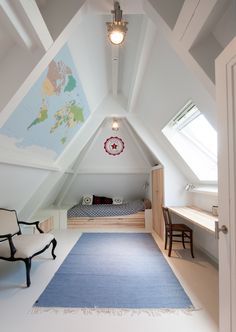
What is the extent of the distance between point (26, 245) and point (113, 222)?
2924mm

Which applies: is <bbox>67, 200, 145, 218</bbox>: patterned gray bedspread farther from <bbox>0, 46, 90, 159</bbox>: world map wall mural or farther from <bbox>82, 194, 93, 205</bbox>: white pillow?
<bbox>0, 46, 90, 159</bbox>: world map wall mural

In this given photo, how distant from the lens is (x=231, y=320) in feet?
3.92

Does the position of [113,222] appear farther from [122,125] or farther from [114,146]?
[122,125]

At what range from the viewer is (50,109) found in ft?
8.09

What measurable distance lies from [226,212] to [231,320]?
1.87 ft

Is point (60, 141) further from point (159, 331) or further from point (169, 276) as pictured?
point (159, 331)

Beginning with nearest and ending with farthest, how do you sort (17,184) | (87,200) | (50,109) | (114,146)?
1. (50,109)
2. (17,184)
3. (114,146)
4. (87,200)

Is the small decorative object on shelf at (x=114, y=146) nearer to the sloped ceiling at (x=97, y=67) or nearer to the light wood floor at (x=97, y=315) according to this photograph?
the sloped ceiling at (x=97, y=67)

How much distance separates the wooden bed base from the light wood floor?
241 cm

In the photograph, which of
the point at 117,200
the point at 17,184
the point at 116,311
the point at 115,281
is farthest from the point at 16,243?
the point at 117,200

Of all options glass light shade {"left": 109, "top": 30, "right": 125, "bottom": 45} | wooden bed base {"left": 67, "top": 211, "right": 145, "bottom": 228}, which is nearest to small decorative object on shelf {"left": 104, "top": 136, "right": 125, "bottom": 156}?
wooden bed base {"left": 67, "top": 211, "right": 145, "bottom": 228}

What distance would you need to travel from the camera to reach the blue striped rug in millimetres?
2213

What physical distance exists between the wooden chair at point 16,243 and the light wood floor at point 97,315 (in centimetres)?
25

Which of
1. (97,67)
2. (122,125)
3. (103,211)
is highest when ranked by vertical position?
(97,67)
